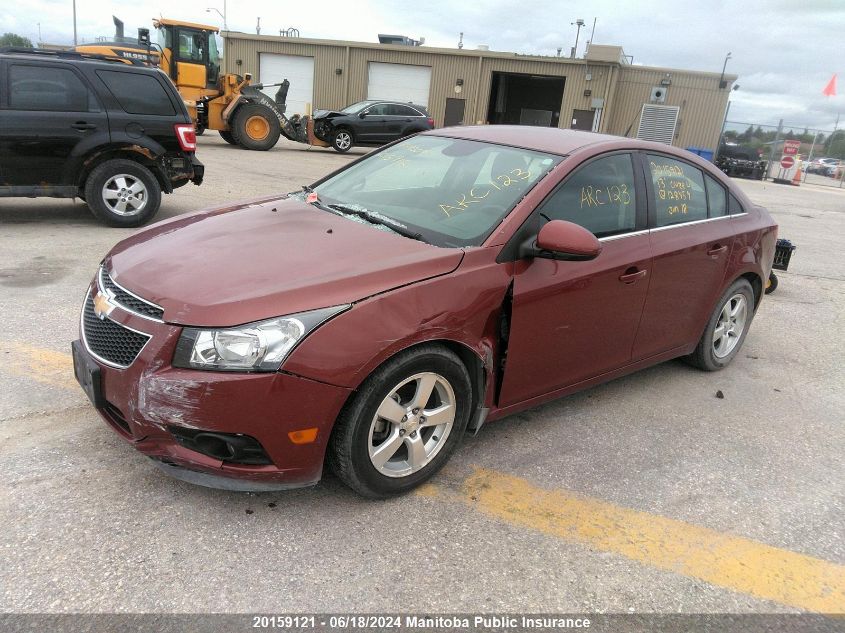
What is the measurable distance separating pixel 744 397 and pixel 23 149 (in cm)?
725

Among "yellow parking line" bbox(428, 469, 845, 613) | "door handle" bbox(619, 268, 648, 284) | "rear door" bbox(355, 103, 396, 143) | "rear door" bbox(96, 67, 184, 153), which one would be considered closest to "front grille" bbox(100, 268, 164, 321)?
"yellow parking line" bbox(428, 469, 845, 613)

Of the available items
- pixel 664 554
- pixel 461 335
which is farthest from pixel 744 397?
pixel 461 335

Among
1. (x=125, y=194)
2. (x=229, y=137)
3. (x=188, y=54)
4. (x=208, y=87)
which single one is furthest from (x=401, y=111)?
(x=125, y=194)

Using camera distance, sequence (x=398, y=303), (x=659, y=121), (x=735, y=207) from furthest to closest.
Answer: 1. (x=659, y=121)
2. (x=735, y=207)
3. (x=398, y=303)

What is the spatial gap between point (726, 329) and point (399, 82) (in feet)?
88.8

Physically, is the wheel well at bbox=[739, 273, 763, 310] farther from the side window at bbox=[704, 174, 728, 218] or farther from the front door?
the front door

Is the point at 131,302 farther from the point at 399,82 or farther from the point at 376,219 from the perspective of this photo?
the point at 399,82

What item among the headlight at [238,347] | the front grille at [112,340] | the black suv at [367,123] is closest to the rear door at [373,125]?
the black suv at [367,123]

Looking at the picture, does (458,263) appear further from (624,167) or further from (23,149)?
(23,149)

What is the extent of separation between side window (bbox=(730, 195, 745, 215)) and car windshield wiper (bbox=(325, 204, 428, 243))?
8.51 ft

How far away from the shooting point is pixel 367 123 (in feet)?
65.2

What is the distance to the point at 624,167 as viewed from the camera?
3.65 meters

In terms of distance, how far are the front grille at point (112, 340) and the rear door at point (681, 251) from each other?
2.73 meters

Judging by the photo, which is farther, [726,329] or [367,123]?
[367,123]
